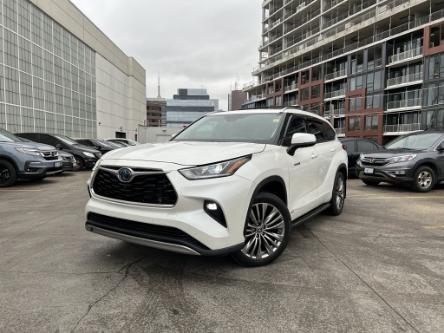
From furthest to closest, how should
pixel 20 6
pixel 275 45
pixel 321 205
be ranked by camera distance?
pixel 275 45
pixel 20 6
pixel 321 205

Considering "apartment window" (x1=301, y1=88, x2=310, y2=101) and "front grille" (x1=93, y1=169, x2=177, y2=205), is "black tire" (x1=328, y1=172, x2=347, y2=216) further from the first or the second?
"apartment window" (x1=301, y1=88, x2=310, y2=101)

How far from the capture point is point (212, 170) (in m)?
3.08

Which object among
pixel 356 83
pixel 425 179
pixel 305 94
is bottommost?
pixel 425 179

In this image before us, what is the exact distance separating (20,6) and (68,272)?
3561cm

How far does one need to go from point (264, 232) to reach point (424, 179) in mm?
6948

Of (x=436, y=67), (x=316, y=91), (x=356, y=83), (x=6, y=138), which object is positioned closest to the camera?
(x=6, y=138)

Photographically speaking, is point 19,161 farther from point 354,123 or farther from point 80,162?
point 354,123

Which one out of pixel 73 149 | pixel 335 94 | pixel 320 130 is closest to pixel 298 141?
pixel 320 130

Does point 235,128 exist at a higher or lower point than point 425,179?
higher

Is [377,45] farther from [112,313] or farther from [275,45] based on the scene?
[112,313]

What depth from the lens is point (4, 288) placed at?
303cm

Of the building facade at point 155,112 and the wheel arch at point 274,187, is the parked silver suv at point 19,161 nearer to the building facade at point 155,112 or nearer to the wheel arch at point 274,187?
the wheel arch at point 274,187

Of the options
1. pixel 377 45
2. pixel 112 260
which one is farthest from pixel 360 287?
pixel 377 45

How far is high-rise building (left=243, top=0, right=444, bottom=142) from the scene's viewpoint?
3650 centimetres
